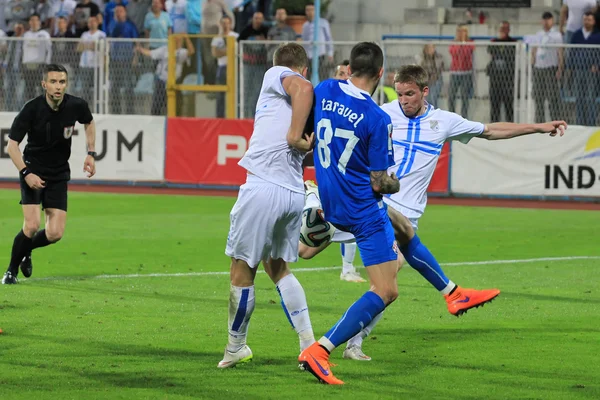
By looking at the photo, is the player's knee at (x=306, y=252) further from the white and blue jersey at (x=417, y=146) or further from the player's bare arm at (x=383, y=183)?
the player's bare arm at (x=383, y=183)

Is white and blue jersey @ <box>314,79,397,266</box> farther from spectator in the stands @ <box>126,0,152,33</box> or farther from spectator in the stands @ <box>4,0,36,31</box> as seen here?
spectator in the stands @ <box>4,0,36,31</box>

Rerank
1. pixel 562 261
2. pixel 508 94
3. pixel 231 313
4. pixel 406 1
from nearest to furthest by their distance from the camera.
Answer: pixel 231 313
pixel 562 261
pixel 508 94
pixel 406 1

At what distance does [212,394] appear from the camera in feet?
22.1

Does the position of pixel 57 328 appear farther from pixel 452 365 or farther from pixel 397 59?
pixel 397 59

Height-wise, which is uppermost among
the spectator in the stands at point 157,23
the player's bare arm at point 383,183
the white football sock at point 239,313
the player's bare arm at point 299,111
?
the spectator in the stands at point 157,23

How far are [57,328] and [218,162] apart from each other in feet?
41.6

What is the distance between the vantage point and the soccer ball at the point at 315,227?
788 cm

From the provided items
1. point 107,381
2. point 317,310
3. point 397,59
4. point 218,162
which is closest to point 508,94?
point 397,59

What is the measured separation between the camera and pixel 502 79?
2036 cm

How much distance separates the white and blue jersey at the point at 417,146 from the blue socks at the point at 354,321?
1.89 m

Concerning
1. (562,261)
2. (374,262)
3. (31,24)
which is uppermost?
(31,24)

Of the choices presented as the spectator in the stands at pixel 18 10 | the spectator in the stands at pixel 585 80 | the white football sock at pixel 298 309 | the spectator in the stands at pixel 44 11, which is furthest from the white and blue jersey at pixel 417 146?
the spectator in the stands at pixel 18 10

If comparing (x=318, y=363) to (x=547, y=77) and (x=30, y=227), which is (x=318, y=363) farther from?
(x=547, y=77)

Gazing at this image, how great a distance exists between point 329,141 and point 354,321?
108 cm
